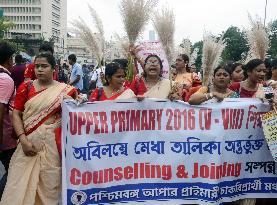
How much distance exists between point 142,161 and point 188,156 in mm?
408

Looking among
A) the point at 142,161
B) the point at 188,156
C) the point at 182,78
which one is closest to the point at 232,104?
the point at 188,156

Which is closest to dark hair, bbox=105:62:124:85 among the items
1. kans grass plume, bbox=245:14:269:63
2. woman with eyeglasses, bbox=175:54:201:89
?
woman with eyeglasses, bbox=175:54:201:89

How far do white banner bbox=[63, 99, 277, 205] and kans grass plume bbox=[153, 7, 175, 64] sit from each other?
143cm

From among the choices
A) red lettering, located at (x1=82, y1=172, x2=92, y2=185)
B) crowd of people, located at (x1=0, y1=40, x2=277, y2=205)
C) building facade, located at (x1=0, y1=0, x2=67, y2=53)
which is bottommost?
red lettering, located at (x1=82, y1=172, x2=92, y2=185)

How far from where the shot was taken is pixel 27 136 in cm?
387

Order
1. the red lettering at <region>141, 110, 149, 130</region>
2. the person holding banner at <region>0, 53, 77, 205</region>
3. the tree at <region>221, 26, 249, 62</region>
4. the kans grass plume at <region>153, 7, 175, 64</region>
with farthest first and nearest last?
the tree at <region>221, 26, 249, 62</region>
the kans grass plume at <region>153, 7, 175, 64</region>
the red lettering at <region>141, 110, 149, 130</region>
the person holding banner at <region>0, 53, 77, 205</region>

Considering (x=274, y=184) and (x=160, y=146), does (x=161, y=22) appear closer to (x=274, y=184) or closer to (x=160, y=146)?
(x=160, y=146)

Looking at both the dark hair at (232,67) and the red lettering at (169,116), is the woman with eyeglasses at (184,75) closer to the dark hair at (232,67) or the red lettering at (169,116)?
the dark hair at (232,67)

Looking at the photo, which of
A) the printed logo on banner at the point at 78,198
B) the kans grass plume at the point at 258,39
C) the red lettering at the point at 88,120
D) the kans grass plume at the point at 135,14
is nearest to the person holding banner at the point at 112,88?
the red lettering at the point at 88,120

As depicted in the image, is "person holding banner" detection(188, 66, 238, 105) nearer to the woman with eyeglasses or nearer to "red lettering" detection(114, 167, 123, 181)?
"red lettering" detection(114, 167, 123, 181)

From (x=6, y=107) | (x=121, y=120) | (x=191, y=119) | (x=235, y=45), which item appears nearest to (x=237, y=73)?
(x=191, y=119)

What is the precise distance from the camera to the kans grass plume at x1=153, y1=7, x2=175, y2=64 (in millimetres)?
5363

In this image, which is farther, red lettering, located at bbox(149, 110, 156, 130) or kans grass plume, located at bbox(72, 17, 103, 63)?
kans grass plume, located at bbox(72, 17, 103, 63)

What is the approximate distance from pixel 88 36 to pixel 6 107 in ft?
8.66
